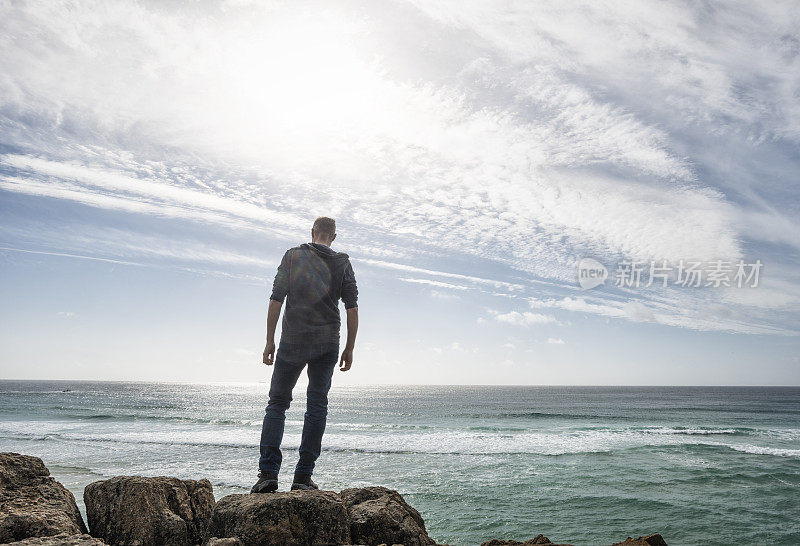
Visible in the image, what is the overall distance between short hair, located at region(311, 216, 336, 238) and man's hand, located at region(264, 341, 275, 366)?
3.58 feet

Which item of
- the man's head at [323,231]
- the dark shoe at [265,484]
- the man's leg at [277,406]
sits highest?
the man's head at [323,231]

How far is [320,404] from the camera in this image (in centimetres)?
401

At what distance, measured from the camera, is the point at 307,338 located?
4031 millimetres

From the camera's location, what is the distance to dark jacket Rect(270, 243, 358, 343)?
4.06 meters

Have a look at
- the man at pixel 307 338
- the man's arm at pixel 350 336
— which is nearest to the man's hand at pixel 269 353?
the man at pixel 307 338

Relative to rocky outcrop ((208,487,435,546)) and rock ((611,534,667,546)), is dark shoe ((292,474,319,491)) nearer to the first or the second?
rocky outcrop ((208,487,435,546))

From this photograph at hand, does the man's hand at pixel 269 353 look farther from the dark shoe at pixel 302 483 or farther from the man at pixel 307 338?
the dark shoe at pixel 302 483

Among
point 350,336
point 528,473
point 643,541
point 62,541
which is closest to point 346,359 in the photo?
point 350,336

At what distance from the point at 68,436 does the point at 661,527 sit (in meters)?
25.3

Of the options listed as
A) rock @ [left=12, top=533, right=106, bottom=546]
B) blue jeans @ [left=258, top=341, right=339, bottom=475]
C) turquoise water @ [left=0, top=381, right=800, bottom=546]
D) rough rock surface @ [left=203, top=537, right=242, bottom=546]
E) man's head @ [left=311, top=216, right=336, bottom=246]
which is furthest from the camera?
turquoise water @ [left=0, top=381, right=800, bottom=546]

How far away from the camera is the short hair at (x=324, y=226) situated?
439 centimetres

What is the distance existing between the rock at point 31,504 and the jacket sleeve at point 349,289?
97.4 inches

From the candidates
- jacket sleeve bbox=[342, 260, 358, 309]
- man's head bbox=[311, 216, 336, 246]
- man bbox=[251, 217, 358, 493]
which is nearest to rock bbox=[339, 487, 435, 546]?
man bbox=[251, 217, 358, 493]

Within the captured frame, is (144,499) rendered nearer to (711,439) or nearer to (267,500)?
(267,500)
